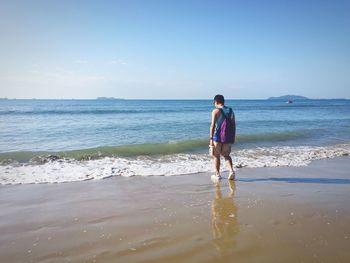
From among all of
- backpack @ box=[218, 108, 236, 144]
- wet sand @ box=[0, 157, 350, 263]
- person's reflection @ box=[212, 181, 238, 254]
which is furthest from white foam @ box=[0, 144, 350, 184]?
person's reflection @ box=[212, 181, 238, 254]

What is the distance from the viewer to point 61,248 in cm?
361

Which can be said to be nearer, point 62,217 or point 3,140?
point 62,217

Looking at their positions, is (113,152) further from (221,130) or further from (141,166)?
(221,130)

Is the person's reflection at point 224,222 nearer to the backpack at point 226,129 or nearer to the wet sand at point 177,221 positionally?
the wet sand at point 177,221

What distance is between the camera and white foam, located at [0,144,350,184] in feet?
24.8

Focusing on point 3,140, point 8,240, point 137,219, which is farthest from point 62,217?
point 3,140

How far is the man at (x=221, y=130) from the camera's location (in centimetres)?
702

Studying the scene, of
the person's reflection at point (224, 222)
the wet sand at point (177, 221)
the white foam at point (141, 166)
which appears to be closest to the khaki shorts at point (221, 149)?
the wet sand at point (177, 221)

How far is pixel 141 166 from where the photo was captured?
885cm

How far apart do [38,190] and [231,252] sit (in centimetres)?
460

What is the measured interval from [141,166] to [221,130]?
296cm

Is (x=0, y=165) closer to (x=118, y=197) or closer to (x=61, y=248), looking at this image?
(x=118, y=197)

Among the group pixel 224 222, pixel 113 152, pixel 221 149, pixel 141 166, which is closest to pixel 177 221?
pixel 224 222

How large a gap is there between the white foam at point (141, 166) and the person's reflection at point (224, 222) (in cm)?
254
